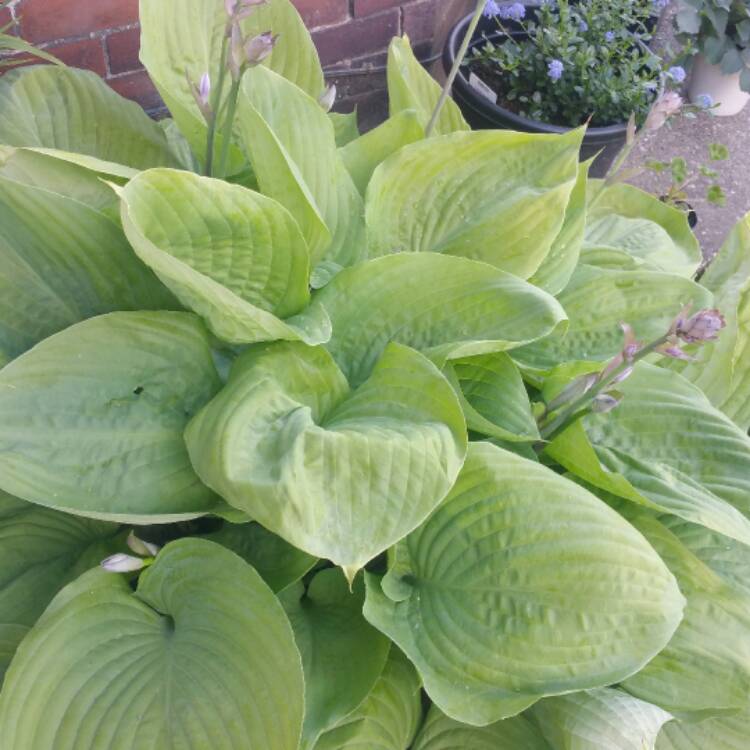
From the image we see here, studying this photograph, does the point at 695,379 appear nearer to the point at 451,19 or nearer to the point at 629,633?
the point at 629,633

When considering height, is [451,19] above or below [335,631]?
above

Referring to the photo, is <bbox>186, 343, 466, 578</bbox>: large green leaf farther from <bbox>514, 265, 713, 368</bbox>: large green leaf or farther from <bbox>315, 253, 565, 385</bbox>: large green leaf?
<bbox>514, 265, 713, 368</bbox>: large green leaf

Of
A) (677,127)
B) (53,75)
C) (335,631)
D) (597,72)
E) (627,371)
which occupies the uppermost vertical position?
(53,75)

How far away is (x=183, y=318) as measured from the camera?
29.7 inches

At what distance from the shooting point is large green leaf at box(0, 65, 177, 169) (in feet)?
3.09

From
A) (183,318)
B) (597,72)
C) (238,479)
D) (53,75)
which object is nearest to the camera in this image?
(238,479)

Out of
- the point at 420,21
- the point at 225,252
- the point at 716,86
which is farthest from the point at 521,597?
the point at 716,86

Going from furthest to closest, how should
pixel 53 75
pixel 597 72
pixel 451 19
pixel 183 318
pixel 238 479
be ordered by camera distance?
pixel 451 19, pixel 597 72, pixel 53 75, pixel 183 318, pixel 238 479

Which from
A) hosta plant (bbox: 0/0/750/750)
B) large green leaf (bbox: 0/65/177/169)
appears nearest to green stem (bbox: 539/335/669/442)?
hosta plant (bbox: 0/0/750/750)

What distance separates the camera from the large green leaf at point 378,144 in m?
0.94

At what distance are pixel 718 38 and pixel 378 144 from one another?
155 cm

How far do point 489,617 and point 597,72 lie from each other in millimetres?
1433

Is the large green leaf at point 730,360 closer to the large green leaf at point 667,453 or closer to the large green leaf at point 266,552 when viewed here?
the large green leaf at point 667,453

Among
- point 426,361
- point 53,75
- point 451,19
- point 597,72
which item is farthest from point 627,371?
point 451,19
